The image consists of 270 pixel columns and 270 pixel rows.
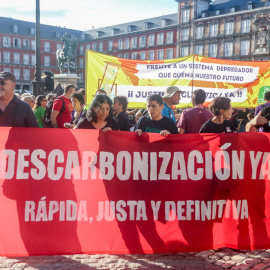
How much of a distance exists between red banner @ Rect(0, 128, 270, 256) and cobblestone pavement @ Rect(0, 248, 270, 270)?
0.32 feet

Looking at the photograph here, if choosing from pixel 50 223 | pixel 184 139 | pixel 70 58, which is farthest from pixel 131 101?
pixel 70 58

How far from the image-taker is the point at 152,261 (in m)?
4.09

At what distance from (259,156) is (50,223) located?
2258 millimetres

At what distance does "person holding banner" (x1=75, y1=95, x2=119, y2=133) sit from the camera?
436 cm

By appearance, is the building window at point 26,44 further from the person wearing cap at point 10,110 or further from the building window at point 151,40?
the person wearing cap at point 10,110

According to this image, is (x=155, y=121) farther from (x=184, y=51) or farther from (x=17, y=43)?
(x=17, y=43)

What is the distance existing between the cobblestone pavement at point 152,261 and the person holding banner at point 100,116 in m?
1.31

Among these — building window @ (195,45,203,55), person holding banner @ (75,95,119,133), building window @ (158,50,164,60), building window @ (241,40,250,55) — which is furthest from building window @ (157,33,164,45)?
person holding banner @ (75,95,119,133)

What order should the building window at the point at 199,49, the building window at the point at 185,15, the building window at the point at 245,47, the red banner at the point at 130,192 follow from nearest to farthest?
1. the red banner at the point at 130,192
2. the building window at the point at 245,47
3. the building window at the point at 199,49
4. the building window at the point at 185,15

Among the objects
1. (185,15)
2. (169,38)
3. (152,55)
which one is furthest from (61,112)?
Answer: (152,55)

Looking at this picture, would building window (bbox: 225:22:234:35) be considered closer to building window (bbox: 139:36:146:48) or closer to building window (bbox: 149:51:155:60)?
building window (bbox: 149:51:155:60)

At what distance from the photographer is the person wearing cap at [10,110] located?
169 inches

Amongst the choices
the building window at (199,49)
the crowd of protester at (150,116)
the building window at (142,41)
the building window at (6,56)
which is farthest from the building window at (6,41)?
the crowd of protester at (150,116)

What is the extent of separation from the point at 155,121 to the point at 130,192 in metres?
0.94
